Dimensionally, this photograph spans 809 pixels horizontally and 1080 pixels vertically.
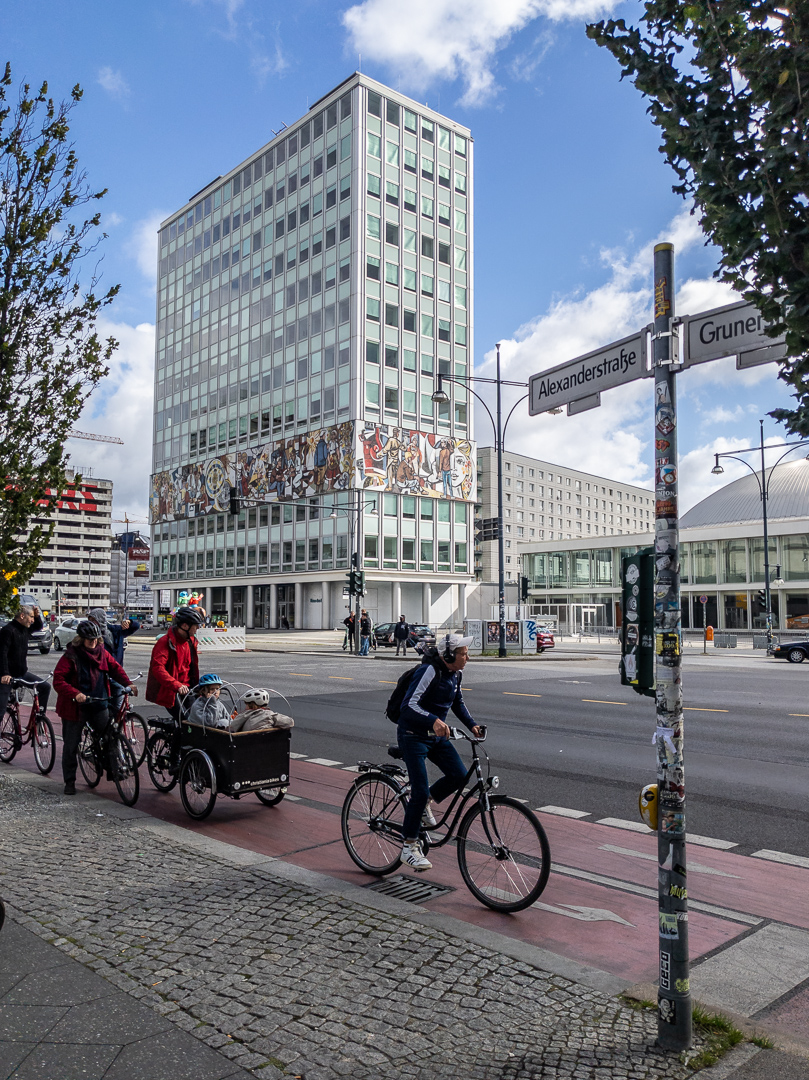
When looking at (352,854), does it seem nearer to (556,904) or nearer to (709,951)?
(556,904)

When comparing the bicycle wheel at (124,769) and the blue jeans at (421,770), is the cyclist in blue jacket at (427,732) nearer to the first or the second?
the blue jeans at (421,770)

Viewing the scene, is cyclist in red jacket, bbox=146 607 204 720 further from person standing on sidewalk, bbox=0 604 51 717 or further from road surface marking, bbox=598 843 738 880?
road surface marking, bbox=598 843 738 880

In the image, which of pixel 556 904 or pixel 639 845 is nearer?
pixel 556 904

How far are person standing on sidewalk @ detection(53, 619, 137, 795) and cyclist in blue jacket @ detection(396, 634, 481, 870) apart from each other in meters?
3.83

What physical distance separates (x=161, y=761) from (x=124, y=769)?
13.3 inches

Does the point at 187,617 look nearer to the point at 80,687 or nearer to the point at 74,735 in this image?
the point at 80,687

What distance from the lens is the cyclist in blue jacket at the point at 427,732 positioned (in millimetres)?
5387

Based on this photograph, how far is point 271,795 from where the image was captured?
7.76 meters

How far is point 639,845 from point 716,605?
6656cm

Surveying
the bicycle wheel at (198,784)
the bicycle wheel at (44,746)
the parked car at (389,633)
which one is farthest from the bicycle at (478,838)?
the parked car at (389,633)

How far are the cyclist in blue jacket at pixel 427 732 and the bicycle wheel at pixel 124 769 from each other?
3.30 m

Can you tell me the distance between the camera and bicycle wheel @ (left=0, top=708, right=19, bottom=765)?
32.8ft

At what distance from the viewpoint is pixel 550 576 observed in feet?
290

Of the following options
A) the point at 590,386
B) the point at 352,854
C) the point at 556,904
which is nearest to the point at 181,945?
the point at 352,854
